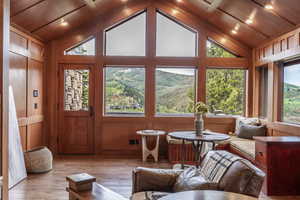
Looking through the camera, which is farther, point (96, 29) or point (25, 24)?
point (96, 29)

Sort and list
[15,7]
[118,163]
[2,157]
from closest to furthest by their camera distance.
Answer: [2,157] → [15,7] → [118,163]

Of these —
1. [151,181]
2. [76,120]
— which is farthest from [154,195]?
[76,120]

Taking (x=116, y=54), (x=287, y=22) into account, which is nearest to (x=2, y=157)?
(x=116, y=54)

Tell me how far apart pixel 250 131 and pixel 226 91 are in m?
1.15

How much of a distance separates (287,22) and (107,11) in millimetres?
3704

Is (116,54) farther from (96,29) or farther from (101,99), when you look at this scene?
(101,99)

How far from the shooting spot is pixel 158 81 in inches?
235

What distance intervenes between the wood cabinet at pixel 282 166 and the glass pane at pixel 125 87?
314 cm

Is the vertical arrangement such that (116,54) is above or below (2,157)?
above

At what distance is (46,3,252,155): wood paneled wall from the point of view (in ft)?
19.0

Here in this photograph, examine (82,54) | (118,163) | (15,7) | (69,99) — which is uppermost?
(15,7)

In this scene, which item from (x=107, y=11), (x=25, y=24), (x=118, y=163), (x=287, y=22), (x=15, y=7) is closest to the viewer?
(x=15, y=7)

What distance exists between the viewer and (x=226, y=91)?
236 inches

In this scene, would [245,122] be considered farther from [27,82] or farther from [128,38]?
[27,82]
